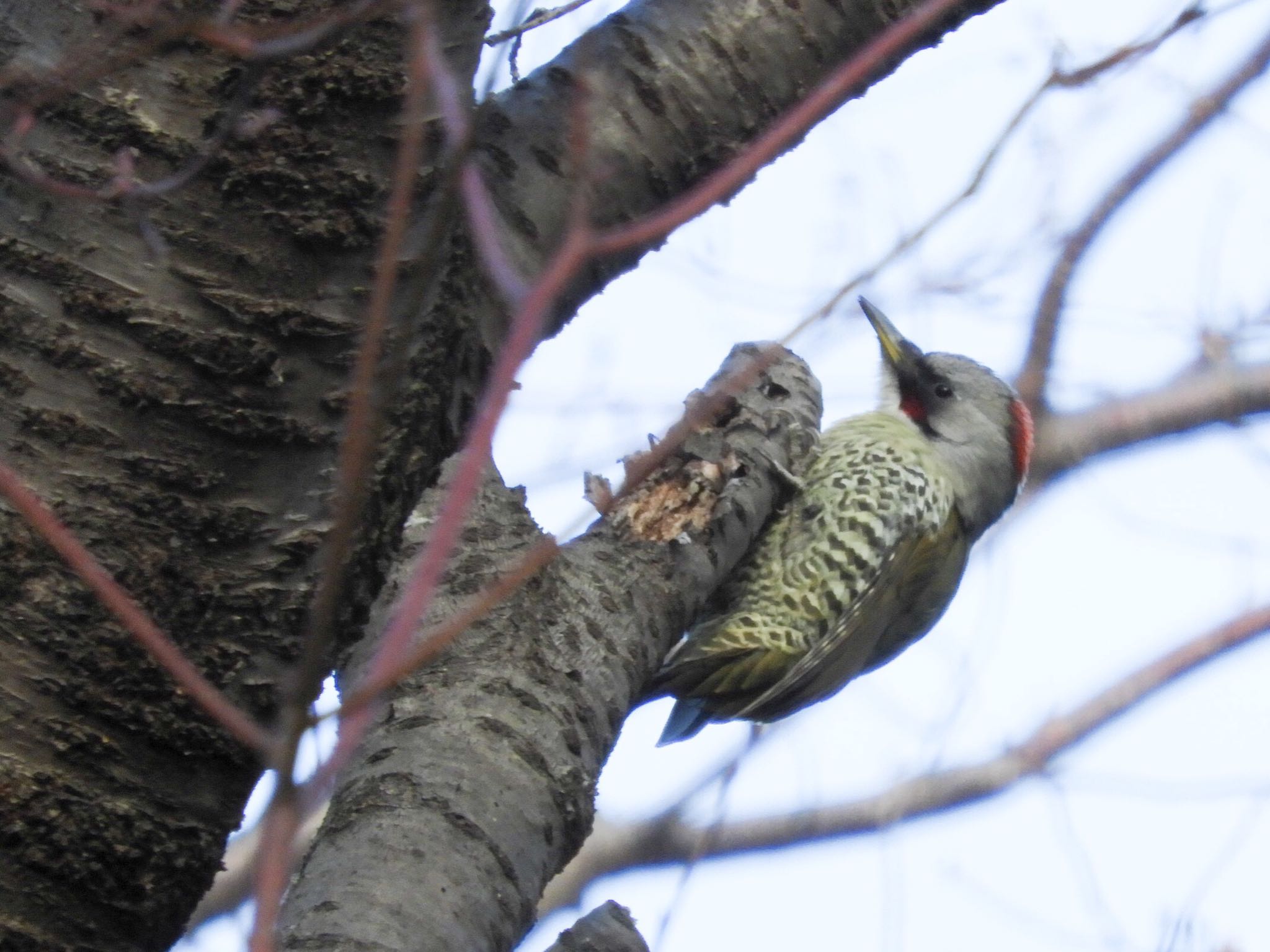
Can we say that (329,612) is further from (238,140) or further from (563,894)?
(563,894)

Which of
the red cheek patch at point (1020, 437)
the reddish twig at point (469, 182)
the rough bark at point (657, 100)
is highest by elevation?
the red cheek patch at point (1020, 437)

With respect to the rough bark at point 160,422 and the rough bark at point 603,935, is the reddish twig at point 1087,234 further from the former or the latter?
the rough bark at point 160,422

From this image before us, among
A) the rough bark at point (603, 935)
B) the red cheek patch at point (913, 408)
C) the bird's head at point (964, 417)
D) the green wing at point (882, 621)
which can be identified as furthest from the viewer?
the red cheek patch at point (913, 408)

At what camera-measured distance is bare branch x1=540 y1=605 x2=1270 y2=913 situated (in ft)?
22.0

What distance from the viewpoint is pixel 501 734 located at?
2.41m

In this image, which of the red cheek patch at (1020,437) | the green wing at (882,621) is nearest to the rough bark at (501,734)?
the green wing at (882,621)

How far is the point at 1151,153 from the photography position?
6715mm

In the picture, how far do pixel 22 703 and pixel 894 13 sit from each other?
1675 mm

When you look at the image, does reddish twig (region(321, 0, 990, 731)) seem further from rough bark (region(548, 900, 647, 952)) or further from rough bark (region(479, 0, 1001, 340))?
rough bark (region(548, 900, 647, 952))

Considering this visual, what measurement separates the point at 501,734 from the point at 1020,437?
146 inches

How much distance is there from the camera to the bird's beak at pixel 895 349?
5.52 m

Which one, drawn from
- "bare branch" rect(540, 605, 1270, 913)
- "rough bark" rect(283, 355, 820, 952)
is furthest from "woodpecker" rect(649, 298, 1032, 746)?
"bare branch" rect(540, 605, 1270, 913)

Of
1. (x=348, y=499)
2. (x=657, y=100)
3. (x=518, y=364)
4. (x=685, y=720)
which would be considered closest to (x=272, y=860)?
(x=348, y=499)

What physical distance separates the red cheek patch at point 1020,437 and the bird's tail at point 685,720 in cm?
177
